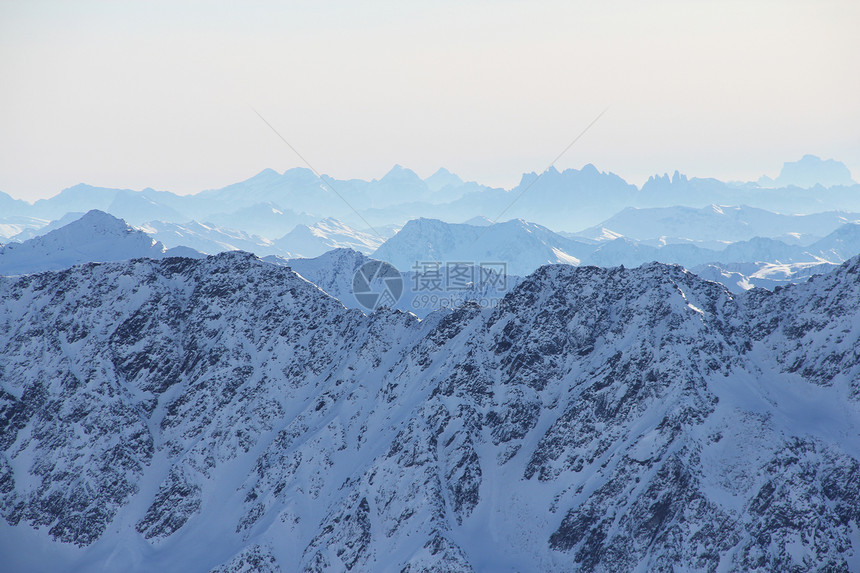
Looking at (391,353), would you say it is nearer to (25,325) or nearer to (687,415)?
(687,415)

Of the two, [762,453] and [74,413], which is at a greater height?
[74,413]

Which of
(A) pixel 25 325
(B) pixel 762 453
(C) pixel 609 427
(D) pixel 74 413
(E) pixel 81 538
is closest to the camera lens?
(B) pixel 762 453

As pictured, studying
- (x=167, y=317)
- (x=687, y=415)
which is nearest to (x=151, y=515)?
(x=167, y=317)

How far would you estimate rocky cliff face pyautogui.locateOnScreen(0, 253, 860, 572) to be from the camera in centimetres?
12362

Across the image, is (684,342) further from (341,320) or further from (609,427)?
(341,320)

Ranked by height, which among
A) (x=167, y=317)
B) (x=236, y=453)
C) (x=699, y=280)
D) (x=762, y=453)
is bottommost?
(x=762, y=453)

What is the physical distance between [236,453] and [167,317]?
41410 mm

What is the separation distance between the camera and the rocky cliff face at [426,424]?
123625mm

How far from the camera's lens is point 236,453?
164 meters

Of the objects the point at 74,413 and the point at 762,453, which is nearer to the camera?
the point at 762,453

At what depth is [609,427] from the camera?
13800 cm

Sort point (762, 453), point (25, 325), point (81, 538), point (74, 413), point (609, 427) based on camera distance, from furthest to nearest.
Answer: point (25, 325) < point (74, 413) < point (81, 538) < point (609, 427) < point (762, 453)

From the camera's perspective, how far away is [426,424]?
147000 mm

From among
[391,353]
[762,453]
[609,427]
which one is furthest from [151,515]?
[762,453]
